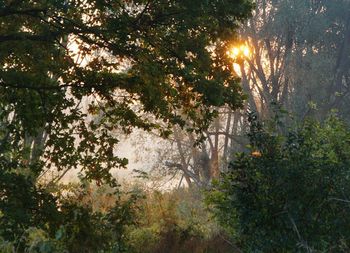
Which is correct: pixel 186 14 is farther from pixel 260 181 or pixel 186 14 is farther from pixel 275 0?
pixel 275 0

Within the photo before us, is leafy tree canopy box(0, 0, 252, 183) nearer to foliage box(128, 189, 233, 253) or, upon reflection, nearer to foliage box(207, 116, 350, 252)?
foliage box(207, 116, 350, 252)

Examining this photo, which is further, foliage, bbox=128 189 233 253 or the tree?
foliage, bbox=128 189 233 253

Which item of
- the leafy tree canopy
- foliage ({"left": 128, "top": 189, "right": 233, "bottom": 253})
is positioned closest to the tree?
the leafy tree canopy

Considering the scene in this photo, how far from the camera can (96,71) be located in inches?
346

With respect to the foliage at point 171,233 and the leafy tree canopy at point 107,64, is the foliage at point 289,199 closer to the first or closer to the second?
the leafy tree canopy at point 107,64

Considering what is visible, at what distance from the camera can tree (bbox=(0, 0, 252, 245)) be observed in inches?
316

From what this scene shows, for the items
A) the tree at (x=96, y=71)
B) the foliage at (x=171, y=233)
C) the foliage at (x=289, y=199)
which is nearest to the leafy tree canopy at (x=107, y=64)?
the tree at (x=96, y=71)

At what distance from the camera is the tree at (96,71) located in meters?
8.04

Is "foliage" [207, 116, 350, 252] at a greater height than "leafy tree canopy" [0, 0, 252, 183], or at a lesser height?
lesser

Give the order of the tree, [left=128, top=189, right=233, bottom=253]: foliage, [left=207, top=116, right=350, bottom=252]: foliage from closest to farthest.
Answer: the tree, [left=207, top=116, right=350, bottom=252]: foliage, [left=128, top=189, right=233, bottom=253]: foliage

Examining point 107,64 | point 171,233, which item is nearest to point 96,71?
point 107,64

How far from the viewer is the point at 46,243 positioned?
9.49 m

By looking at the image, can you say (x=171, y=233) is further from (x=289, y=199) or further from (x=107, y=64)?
(x=107, y=64)

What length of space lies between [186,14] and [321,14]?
22.4 meters
